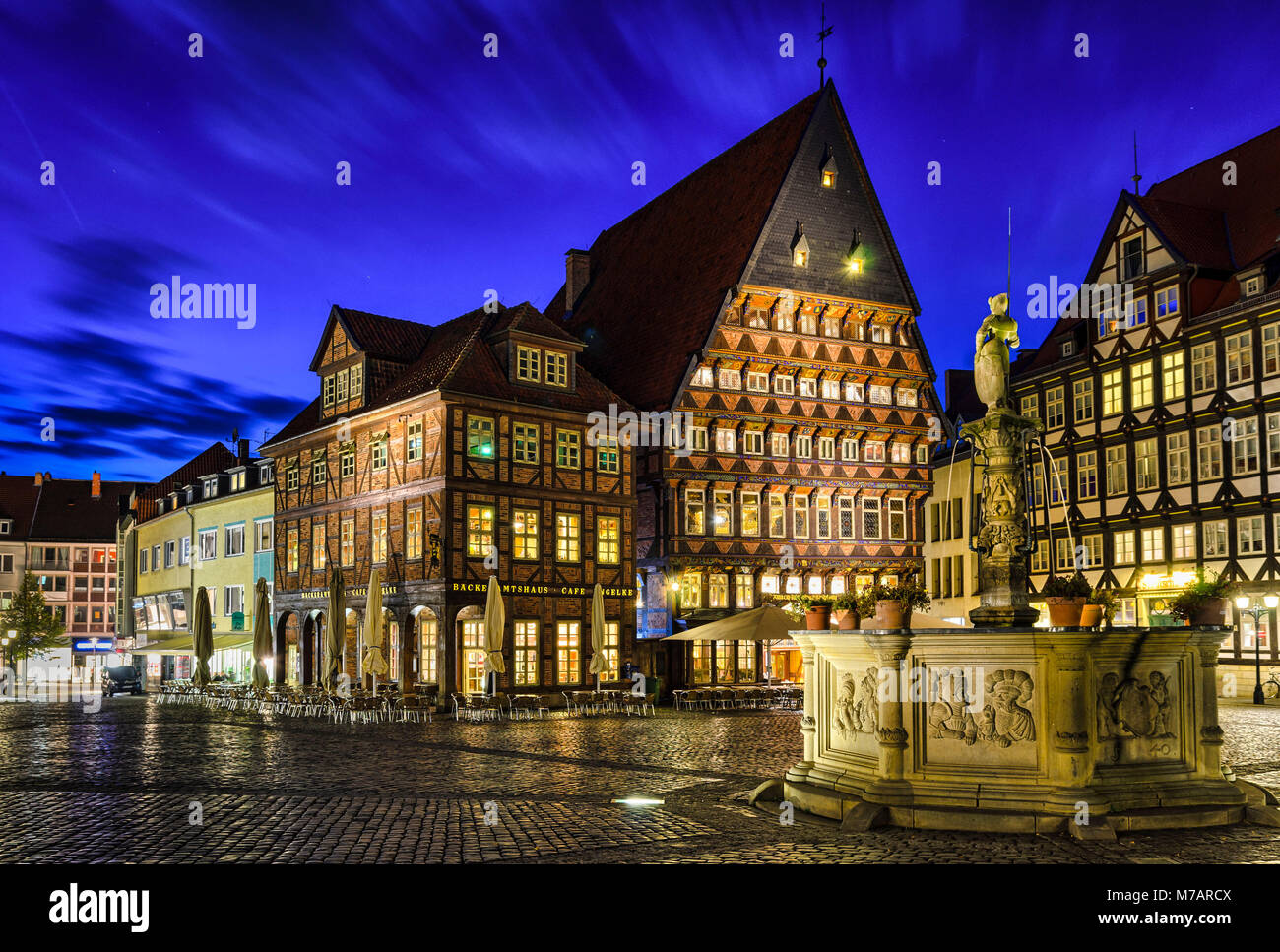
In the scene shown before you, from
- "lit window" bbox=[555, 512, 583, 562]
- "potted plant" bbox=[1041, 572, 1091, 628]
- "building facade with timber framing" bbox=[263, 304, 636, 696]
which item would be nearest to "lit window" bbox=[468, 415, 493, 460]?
"building facade with timber framing" bbox=[263, 304, 636, 696]

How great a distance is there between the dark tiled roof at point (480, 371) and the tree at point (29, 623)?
35.0 meters

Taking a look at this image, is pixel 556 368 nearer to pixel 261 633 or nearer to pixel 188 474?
pixel 261 633

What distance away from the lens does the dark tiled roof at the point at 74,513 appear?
83.9 m

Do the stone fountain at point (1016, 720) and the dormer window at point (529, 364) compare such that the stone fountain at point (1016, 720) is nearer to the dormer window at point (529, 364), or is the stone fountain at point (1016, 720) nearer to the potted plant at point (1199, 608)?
the potted plant at point (1199, 608)

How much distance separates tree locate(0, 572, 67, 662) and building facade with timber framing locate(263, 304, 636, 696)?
33.0 metres

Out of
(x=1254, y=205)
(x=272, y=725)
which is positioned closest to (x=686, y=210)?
(x=1254, y=205)

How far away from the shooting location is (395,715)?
29719 millimetres

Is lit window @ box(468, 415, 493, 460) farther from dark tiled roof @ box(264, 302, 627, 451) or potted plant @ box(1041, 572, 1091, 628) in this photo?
potted plant @ box(1041, 572, 1091, 628)

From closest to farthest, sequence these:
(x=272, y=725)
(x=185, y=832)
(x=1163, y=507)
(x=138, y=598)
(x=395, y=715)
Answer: (x=185, y=832) → (x=272, y=725) → (x=395, y=715) → (x=1163, y=507) → (x=138, y=598)

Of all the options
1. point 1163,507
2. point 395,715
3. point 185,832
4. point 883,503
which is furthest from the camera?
point 883,503

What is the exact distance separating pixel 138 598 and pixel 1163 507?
46228 millimetres

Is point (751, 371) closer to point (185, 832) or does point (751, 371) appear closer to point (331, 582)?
point (331, 582)

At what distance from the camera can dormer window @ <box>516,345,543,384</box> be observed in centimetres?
3675

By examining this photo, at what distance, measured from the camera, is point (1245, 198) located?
42.5 metres
